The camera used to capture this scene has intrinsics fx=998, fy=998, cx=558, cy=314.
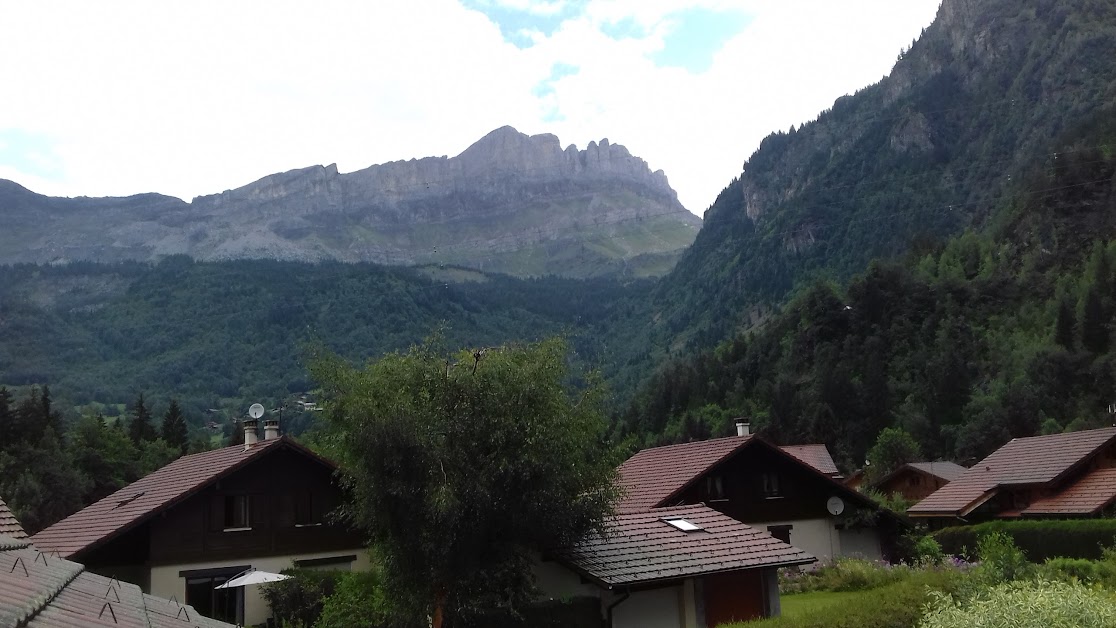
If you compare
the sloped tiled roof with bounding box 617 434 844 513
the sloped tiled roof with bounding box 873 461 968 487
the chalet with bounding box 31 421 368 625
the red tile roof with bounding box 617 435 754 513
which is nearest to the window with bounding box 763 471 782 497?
the sloped tiled roof with bounding box 617 434 844 513

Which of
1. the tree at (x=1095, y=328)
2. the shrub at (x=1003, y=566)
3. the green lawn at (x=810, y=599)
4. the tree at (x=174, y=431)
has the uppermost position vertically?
the tree at (x=1095, y=328)

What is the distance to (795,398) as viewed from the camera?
337 feet

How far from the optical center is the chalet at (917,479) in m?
59.8

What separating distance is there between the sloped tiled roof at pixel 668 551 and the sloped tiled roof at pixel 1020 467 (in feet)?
64.7

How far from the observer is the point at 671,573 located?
20.4 m

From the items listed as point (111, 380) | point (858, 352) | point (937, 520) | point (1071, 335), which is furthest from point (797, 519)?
point (111, 380)

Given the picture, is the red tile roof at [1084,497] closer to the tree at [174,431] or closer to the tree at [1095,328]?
the tree at [1095,328]

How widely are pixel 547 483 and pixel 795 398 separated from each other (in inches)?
3450

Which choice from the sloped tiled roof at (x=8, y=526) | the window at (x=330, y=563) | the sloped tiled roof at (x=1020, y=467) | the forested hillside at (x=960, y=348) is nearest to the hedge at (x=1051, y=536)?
the sloped tiled roof at (x=1020, y=467)

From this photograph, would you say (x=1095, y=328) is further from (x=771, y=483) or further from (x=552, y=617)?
(x=552, y=617)

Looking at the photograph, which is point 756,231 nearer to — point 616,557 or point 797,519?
point 797,519

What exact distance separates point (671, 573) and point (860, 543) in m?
16.9

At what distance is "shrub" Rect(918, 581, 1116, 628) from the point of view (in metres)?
11.2

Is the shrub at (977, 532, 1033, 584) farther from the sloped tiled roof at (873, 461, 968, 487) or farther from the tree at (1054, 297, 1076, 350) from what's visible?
the tree at (1054, 297, 1076, 350)
